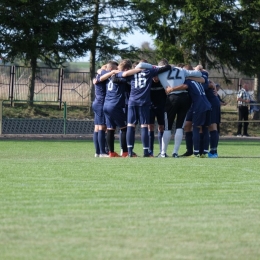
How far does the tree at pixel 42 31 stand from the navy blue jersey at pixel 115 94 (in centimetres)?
1703

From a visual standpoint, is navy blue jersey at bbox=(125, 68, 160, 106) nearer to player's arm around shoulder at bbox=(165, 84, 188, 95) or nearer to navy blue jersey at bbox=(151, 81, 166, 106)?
player's arm around shoulder at bbox=(165, 84, 188, 95)

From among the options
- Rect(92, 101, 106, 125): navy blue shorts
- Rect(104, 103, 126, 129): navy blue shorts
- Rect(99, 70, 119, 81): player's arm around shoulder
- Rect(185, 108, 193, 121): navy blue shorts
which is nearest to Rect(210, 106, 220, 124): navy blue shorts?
Rect(185, 108, 193, 121): navy blue shorts

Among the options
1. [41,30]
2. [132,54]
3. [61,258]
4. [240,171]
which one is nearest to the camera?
[61,258]

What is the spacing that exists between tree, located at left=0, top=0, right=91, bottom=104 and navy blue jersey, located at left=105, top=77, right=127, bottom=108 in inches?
671

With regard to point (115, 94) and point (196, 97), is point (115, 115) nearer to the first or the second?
point (115, 94)

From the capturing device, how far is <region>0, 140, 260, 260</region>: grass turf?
6.94 metres

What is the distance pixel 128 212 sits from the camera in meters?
8.79

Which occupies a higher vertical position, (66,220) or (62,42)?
(62,42)

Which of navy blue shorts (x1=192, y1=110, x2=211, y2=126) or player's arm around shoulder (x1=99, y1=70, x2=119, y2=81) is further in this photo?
navy blue shorts (x1=192, y1=110, x2=211, y2=126)

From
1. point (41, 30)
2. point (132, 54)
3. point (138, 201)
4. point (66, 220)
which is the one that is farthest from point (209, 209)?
point (132, 54)

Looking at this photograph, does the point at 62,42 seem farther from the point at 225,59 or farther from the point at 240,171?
the point at 240,171

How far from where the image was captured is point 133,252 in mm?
6773

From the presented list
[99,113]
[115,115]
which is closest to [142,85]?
[115,115]

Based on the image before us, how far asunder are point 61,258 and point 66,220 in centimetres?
169
